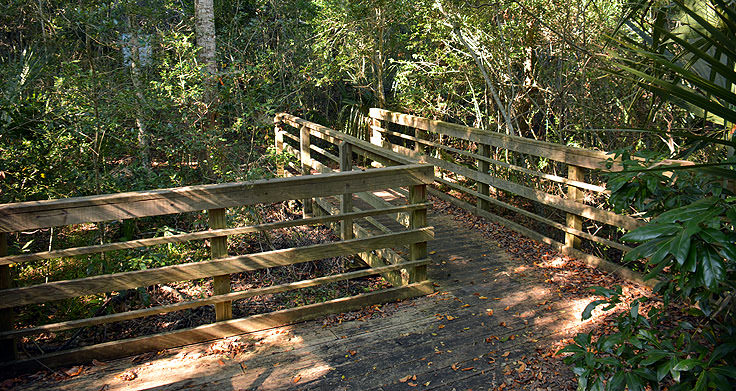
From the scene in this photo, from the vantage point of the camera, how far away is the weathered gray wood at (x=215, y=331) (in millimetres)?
3799

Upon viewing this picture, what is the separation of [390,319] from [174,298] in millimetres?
2302

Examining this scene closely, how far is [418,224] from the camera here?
15.9 ft

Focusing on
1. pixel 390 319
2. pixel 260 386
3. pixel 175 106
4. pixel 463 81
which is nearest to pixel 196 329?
pixel 260 386

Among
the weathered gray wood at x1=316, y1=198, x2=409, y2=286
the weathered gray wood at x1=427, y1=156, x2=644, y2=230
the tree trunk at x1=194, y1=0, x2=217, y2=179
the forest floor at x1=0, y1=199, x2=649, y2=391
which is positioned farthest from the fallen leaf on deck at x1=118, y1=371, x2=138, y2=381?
the weathered gray wood at x1=427, y1=156, x2=644, y2=230

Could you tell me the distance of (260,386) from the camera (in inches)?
141

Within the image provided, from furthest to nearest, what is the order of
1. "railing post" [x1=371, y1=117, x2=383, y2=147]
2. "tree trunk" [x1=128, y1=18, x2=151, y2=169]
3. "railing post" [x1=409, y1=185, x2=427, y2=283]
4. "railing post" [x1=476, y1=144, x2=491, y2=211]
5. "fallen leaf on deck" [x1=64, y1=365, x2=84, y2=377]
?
"railing post" [x1=371, y1=117, x2=383, y2=147] → "railing post" [x1=476, y1=144, x2=491, y2=211] → "tree trunk" [x1=128, y1=18, x2=151, y2=169] → "railing post" [x1=409, y1=185, x2=427, y2=283] → "fallen leaf on deck" [x1=64, y1=365, x2=84, y2=377]

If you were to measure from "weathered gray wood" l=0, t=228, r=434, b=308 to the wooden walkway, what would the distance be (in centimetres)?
50

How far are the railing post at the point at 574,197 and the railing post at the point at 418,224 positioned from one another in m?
1.58

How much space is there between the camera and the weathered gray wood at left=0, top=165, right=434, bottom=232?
3598 mm

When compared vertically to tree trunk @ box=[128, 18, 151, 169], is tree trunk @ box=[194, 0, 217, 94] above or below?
above

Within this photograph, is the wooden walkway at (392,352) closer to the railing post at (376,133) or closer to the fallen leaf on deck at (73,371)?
the fallen leaf on deck at (73,371)

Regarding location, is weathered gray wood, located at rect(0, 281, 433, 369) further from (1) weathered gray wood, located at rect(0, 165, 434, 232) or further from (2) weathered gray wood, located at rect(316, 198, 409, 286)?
(1) weathered gray wood, located at rect(0, 165, 434, 232)

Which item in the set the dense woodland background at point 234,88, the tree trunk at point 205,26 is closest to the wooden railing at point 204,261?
the dense woodland background at point 234,88

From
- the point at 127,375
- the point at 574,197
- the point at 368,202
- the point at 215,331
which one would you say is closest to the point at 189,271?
the point at 215,331
